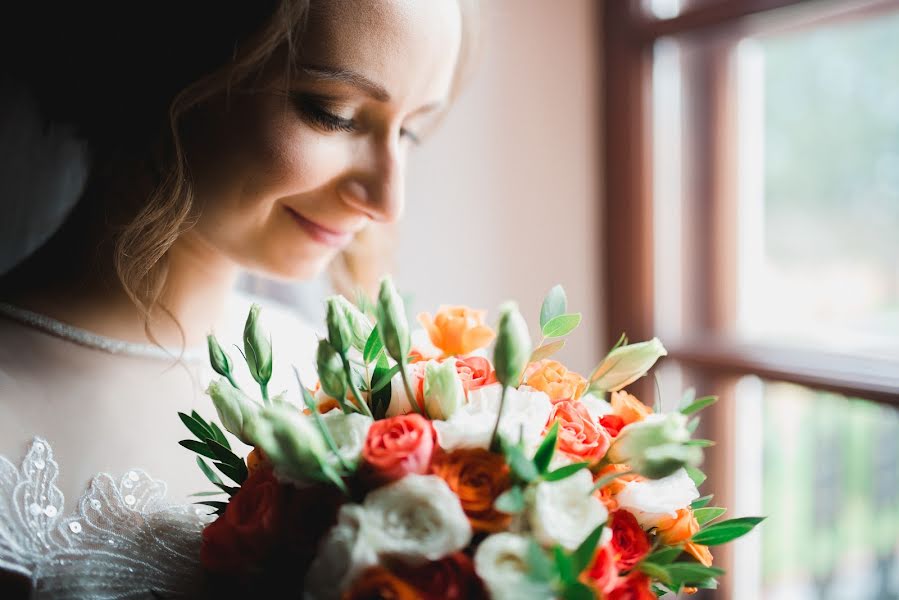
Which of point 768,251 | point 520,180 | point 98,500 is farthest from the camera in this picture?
point 520,180

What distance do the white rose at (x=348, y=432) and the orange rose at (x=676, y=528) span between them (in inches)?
10.9

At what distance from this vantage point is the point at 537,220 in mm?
1773

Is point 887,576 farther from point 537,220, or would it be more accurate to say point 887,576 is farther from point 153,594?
point 153,594

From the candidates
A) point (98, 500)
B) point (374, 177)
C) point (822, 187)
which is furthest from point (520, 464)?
point (822, 187)

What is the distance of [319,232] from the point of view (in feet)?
2.98

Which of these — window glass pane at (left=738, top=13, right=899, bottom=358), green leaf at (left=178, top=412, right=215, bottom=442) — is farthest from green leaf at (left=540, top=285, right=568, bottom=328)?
window glass pane at (left=738, top=13, right=899, bottom=358)

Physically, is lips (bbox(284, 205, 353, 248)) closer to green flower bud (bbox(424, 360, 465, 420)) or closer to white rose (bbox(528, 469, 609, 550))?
green flower bud (bbox(424, 360, 465, 420))

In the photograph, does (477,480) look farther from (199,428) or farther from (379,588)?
(199,428)

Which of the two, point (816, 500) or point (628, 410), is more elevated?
point (628, 410)

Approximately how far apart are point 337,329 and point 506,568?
9.3 inches

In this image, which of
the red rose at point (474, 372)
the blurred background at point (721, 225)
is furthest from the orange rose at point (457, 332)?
the blurred background at point (721, 225)

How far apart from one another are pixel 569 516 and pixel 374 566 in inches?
6.0

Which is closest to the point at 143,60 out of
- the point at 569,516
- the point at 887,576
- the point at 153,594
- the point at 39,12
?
the point at 39,12

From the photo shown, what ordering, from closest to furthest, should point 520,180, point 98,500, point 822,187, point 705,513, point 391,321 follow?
point 391,321 → point 705,513 → point 98,500 → point 822,187 → point 520,180
